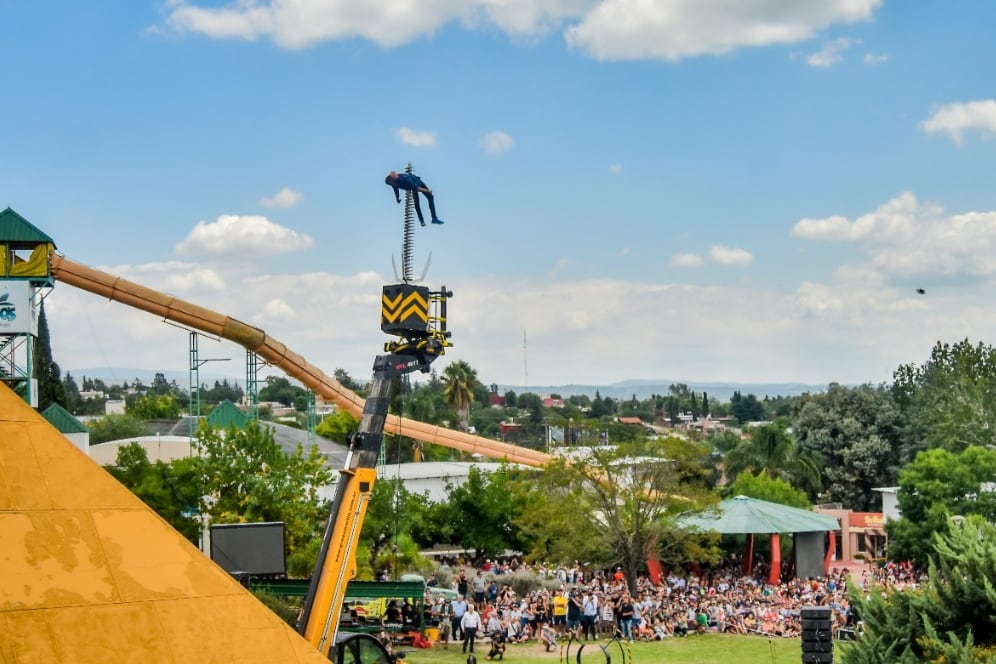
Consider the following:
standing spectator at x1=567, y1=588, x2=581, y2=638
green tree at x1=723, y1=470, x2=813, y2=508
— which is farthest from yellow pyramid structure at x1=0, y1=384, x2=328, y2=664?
green tree at x1=723, y1=470, x2=813, y2=508

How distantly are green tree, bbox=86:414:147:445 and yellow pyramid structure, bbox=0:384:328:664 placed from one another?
310 feet

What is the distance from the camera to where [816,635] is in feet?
58.2

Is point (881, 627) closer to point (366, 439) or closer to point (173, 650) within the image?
point (366, 439)

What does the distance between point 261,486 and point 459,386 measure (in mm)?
78545

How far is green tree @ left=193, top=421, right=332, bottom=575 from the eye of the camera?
3550 centimetres

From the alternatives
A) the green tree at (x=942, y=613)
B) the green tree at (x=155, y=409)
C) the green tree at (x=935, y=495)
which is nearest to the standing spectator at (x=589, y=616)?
the green tree at (x=942, y=613)

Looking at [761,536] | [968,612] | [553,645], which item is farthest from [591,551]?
[968,612]

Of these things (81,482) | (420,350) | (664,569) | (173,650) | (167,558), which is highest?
(420,350)

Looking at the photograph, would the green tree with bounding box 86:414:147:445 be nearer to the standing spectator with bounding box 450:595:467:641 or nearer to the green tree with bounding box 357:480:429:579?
the green tree with bounding box 357:480:429:579

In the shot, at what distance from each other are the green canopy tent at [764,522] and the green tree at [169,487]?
670 inches

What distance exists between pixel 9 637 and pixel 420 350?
14557mm

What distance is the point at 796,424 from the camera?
90.9 meters

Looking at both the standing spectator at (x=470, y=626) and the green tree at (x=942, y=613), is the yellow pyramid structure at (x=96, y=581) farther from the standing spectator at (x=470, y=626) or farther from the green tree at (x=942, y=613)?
the standing spectator at (x=470, y=626)

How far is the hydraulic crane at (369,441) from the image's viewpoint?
757 inches
